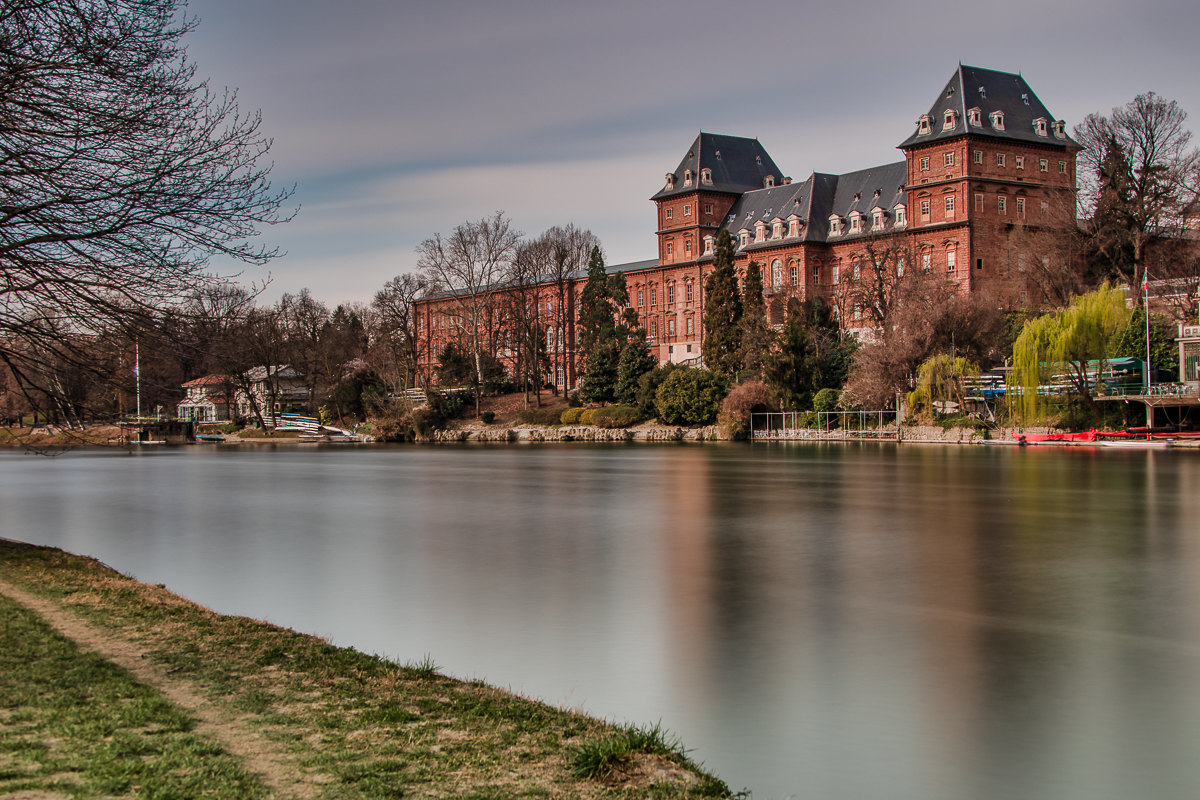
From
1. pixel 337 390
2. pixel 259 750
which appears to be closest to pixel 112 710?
pixel 259 750

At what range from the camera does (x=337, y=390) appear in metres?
71.8

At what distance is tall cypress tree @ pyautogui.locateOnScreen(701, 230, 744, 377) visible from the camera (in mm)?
63219

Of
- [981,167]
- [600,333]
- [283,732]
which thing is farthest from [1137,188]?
[283,732]

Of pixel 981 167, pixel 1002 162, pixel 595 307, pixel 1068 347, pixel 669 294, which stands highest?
pixel 1002 162

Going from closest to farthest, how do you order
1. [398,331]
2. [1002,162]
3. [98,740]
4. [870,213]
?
[98,740]
[1002,162]
[870,213]
[398,331]

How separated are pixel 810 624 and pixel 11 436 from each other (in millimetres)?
10229

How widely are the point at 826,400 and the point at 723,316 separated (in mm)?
13290

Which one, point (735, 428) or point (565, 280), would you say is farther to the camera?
point (565, 280)

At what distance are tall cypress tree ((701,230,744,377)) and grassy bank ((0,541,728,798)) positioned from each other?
5602 centimetres

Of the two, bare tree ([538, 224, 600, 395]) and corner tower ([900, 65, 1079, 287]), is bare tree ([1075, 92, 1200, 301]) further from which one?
bare tree ([538, 224, 600, 395])

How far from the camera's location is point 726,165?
282 feet

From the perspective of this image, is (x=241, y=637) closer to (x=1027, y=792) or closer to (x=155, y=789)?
(x=155, y=789)

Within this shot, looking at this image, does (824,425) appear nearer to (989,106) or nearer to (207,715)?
(989,106)

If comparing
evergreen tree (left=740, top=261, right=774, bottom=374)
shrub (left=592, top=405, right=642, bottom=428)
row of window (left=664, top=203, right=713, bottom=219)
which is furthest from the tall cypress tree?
row of window (left=664, top=203, right=713, bottom=219)
